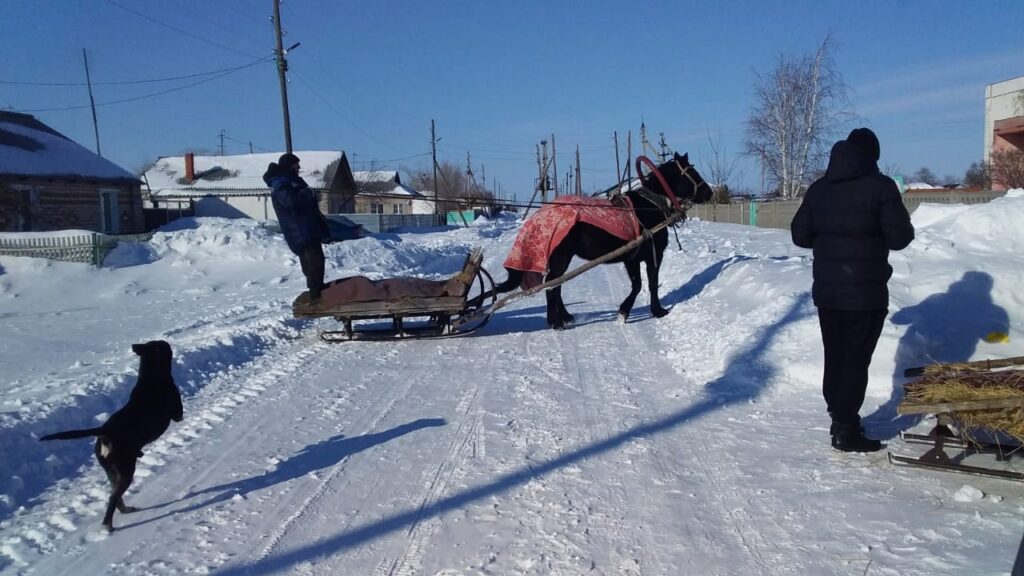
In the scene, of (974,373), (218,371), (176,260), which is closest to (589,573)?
(974,373)

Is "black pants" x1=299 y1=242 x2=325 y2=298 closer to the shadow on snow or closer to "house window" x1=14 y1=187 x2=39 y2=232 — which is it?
the shadow on snow

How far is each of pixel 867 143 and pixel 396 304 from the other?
6019 millimetres

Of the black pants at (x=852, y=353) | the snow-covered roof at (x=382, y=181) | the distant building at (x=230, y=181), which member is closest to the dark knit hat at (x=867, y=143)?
the black pants at (x=852, y=353)

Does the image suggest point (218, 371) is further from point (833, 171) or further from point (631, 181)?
point (631, 181)

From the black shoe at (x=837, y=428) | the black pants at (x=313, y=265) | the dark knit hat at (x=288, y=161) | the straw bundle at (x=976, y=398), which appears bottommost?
the black shoe at (x=837, y=428)

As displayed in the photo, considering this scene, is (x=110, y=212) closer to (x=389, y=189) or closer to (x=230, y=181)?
(x=230, y=181)

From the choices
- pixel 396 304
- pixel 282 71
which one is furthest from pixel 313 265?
pixel 282 71

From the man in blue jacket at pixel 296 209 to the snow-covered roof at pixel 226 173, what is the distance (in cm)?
4254

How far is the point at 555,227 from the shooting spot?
10.1 meters

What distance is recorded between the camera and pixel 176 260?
69.0 feet

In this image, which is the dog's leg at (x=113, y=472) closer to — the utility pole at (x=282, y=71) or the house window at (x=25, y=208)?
the utility pole at (x=282, y=71)

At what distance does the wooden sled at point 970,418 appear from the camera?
4156 mm

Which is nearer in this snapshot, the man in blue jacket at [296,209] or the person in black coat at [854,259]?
the person in black coat at [854,259]

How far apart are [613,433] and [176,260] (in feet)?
60.6
